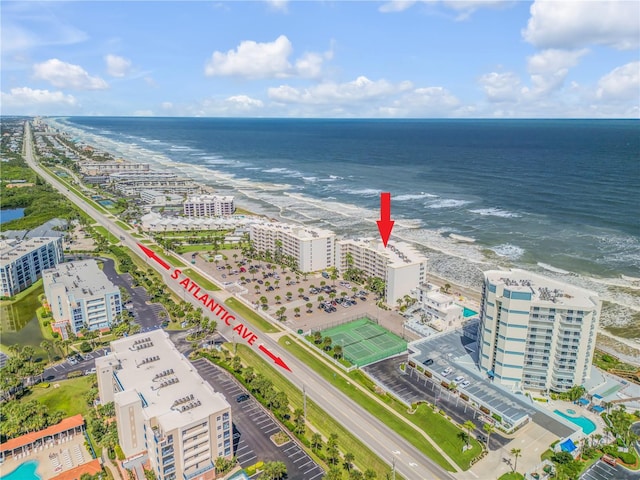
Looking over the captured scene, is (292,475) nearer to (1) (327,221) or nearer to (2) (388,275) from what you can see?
(2) (388,275)

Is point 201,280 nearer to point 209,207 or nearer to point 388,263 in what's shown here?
point 388,263

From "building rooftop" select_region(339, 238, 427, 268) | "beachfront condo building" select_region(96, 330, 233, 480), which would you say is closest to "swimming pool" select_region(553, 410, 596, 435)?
"building rooftop" select_region(339, 238, 427, 268)

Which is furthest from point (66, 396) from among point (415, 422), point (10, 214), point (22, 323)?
point (10, 214)

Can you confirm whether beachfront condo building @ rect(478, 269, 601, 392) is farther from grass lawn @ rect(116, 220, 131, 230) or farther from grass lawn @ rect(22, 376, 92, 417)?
grass lawn @ rect(116, 220, 131, 230)

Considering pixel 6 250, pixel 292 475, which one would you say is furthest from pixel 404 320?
pixel 6 250

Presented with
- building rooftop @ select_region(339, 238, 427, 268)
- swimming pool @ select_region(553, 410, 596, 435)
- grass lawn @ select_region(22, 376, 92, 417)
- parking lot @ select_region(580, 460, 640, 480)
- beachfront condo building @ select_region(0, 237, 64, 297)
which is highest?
building rooftop @ select_region(339, 238, 427, 268)

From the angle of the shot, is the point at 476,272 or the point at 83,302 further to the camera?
the point at 476,272
